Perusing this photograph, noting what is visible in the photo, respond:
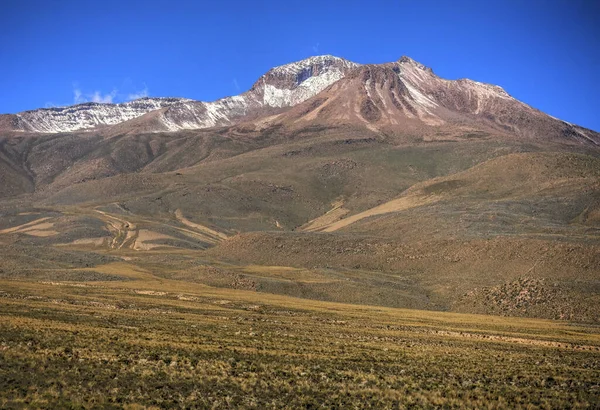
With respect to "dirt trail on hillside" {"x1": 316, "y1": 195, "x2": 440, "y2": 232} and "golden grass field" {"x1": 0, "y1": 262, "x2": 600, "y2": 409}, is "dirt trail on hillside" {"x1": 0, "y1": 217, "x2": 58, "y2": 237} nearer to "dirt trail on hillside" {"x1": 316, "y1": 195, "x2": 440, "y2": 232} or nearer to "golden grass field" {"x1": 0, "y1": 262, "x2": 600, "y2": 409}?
"dirt trail on hillside" {"x1": 316, "y1": 195, "x2": 440, "y2": 232}

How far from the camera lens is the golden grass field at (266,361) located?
22641 mm

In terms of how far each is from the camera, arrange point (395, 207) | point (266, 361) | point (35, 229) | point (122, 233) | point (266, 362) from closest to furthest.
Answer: point (266, 362)
point (266, 361)
point (122, 233)
point (395, 207)
point (35, 229)

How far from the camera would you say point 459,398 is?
24000 millimetres

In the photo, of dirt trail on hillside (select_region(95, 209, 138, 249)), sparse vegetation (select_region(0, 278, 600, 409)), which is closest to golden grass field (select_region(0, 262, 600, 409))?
sparse vegetation (select_region(0, 278, 600, 409))

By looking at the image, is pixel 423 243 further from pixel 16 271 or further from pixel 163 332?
pixel 163 332

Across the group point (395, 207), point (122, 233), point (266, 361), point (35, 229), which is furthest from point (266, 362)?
point (35, 229)

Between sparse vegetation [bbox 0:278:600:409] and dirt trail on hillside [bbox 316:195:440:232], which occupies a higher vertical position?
dirt trail on hillside [bbox 316:195:440:232]

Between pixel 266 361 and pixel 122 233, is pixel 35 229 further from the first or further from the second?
pixel 266 361

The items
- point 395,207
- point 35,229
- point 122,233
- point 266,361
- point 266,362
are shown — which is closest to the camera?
point 266,362

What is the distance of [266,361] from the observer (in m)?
29.6

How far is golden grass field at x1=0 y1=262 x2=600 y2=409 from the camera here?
22641 mm

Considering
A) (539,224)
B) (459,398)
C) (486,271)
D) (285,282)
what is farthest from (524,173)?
(459,398)

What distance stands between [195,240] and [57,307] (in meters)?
131

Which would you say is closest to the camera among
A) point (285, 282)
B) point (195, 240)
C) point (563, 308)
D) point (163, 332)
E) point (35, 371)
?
point (35, 371)
